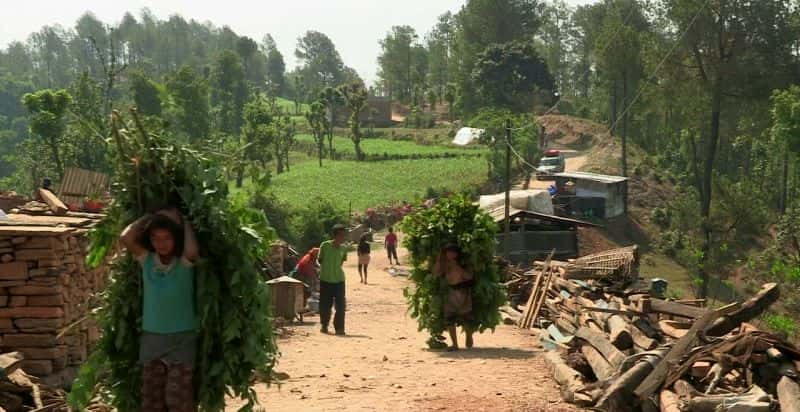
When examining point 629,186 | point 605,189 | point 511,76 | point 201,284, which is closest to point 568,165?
point 629,186

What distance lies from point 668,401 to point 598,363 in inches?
70.0

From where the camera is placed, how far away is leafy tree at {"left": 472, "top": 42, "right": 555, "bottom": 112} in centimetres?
7088

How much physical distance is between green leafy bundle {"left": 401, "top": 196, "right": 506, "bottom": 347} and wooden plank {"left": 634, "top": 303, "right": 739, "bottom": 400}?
3649 millimetres

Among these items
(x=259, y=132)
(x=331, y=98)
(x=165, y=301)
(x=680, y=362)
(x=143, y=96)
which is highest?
(x=331, y=98)

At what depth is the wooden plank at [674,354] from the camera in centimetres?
760

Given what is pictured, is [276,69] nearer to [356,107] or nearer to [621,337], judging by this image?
[356,107]

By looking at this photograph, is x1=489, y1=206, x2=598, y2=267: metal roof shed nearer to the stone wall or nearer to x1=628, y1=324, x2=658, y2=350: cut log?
x1=628, y1=324, x2=658, y2=350: cut log

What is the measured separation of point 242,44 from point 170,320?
360ft

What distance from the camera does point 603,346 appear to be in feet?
31.0

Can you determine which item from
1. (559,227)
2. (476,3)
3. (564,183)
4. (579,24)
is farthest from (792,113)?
(579,24)

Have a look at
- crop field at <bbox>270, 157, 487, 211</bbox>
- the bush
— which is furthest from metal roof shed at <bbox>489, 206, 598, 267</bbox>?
crop field at <bbox>270, 157, 487, 211</bbox>

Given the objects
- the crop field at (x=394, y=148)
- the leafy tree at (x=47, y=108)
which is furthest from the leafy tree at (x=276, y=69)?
the leafy tree at (x=47, y=108)

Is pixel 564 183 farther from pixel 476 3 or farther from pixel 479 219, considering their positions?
pixel 476 3

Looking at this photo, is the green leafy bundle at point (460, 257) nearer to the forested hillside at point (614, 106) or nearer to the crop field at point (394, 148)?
the forested hillside at point (614, 106)
